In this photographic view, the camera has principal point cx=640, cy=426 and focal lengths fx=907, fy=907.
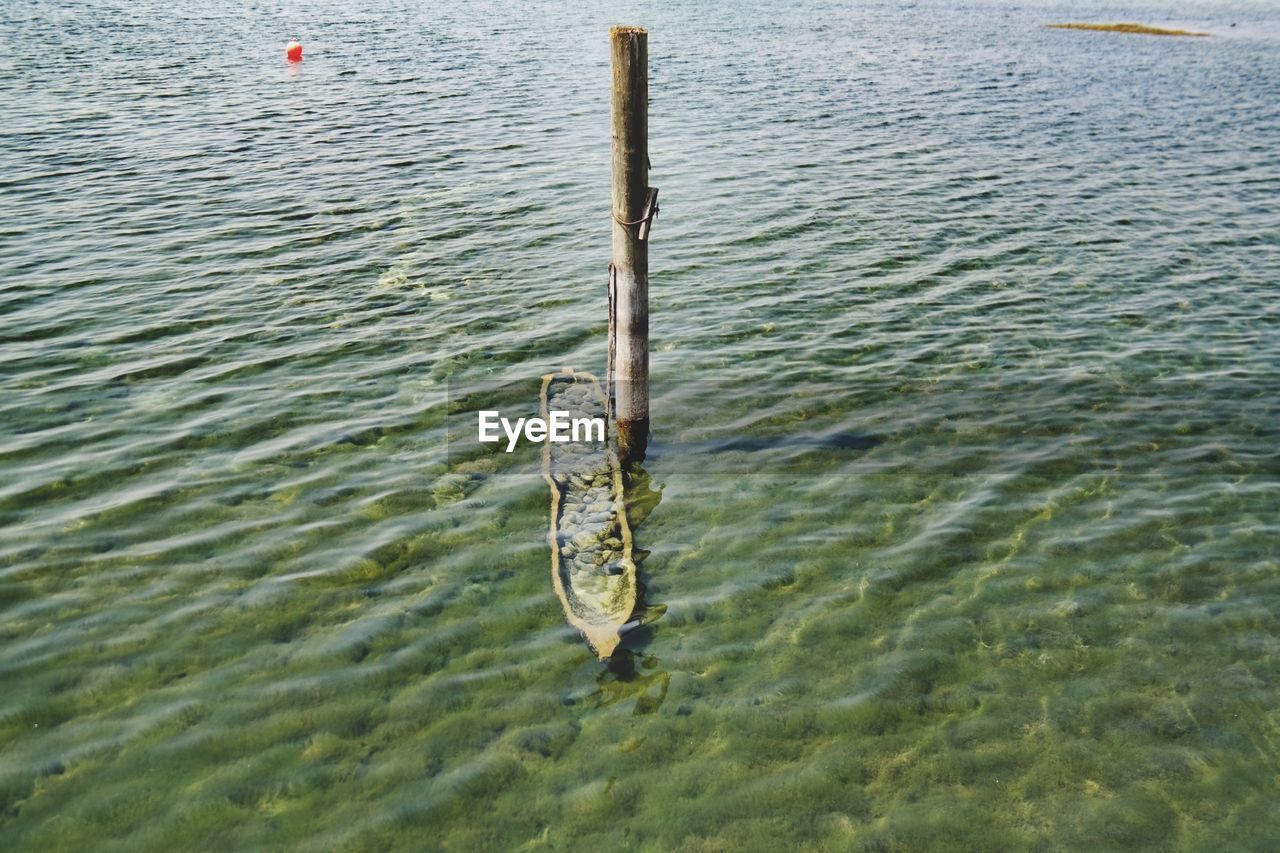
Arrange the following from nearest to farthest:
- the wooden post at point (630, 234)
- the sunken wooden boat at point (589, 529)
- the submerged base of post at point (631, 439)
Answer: the sunken wooden boat at point (589, 529), the wooden post at point (630, 234), the submerged base of post at point (631, 439)

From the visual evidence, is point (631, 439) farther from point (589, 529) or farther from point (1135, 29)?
point (1135, 29)

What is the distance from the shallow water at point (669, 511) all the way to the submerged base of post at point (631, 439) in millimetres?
229

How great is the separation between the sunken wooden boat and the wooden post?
0.61 m

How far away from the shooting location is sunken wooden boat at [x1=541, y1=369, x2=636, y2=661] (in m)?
8.91

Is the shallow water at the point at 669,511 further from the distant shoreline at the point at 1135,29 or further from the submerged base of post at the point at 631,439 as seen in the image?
the distant shoreline at the point at 1135,29

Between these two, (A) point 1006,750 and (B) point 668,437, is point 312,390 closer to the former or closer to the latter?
(B) point 668,437

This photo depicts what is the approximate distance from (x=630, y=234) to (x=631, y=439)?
2638 mm

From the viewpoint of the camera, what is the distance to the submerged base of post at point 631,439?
11641 mm

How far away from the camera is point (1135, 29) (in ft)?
186

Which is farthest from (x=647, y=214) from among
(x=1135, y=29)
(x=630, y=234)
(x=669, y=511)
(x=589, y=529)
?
(x=1135, y=29)

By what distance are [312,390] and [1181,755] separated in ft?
36.6

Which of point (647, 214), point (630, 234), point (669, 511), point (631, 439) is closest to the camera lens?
point (647, 214)

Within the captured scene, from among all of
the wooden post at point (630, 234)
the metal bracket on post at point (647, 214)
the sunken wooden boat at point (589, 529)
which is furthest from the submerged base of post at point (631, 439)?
the metal bracket on post at point (647, 214)

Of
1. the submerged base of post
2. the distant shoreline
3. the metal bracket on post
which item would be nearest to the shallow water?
the submerged base of post
